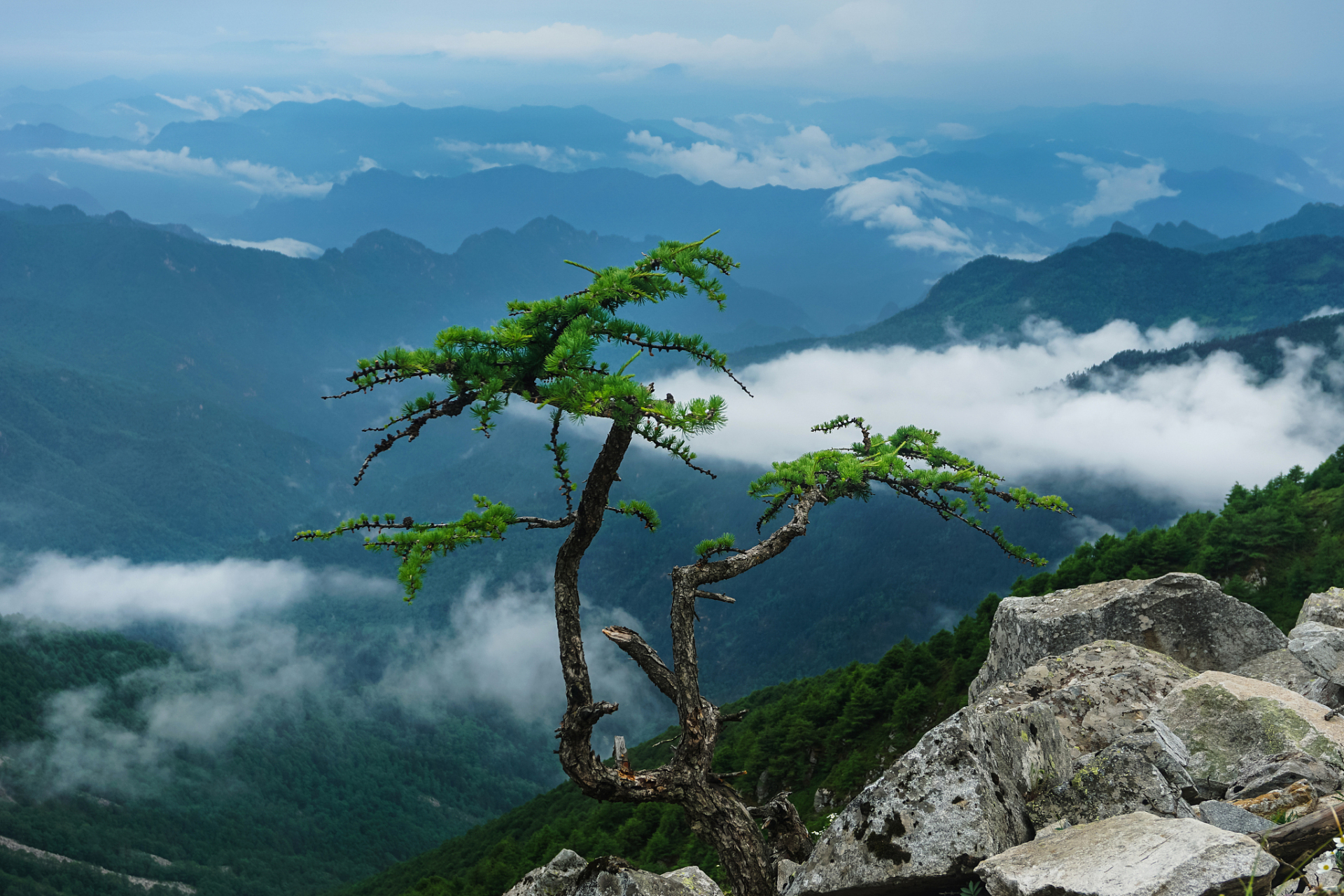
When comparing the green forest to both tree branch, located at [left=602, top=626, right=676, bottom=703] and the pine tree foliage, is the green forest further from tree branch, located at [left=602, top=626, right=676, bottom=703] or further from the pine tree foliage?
the pine tree foliage

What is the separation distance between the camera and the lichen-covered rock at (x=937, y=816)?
31.4 ft

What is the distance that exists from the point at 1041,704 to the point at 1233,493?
6245 cm

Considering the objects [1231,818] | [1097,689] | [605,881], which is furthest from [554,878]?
[1097,689]

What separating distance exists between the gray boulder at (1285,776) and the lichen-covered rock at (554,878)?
29.8 ft

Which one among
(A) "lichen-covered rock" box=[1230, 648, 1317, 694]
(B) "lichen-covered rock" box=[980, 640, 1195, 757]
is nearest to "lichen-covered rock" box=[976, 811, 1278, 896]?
(B) "lichen-covered rock" box=[980, 640, 1195, 757]

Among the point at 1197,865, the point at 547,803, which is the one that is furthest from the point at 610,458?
the point at 547,803

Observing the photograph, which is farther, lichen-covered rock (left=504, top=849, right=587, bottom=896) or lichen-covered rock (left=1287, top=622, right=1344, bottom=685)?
lichen-covered rock (left=1287, top=622, right=1344, bottom=685)

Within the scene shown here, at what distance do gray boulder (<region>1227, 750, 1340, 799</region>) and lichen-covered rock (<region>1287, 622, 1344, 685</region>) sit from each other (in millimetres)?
7379

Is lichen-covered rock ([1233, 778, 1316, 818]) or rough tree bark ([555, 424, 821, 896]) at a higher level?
rough tree bark ([555, 424, 821, 896])

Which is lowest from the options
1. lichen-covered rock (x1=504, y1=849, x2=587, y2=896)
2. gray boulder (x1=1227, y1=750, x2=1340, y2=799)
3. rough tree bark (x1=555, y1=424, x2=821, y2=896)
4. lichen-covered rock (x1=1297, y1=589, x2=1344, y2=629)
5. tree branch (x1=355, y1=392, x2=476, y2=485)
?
lichen-covered rock (x1=1297, y1=589, x2=1344, y2=629)

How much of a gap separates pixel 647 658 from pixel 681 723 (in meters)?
1.03

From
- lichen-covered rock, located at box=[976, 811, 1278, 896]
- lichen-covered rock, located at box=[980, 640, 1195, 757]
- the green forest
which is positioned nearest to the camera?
lichen-covered rock, located at box=[976, 811, 1278, 896]

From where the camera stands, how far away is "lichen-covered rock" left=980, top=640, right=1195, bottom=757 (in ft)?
47.0

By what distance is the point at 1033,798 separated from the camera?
35.1 feet
